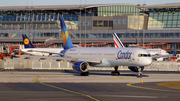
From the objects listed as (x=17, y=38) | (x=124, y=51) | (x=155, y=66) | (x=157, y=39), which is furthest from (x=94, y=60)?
(x=17, y=38)

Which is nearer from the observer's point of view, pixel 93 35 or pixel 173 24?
pixel 93 35

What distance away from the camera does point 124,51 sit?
41594mm

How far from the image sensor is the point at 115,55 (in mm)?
42094

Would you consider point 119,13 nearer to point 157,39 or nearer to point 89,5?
point 89,5

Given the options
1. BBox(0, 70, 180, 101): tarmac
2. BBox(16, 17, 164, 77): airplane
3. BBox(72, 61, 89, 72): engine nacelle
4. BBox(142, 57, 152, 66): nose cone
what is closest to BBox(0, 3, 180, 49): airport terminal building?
BBox(16, 17, 164, 77): airplane

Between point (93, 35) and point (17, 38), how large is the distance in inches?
1326

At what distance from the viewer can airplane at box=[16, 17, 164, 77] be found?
3947cm

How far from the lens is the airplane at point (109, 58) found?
39.5m

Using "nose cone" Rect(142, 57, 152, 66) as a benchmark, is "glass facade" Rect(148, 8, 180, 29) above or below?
above

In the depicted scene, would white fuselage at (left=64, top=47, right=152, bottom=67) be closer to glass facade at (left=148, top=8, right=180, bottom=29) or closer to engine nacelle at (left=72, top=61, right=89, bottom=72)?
→ engine nacelle at (left=72, top=61, right=89, bottom=72)

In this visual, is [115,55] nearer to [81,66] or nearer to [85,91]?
[81,66]

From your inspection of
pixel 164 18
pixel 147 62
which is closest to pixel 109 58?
pixel 147 62

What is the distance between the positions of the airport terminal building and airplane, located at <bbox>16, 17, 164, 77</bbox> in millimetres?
64252

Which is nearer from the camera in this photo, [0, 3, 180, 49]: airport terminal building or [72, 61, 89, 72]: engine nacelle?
[72, 61, 89, 72]: engine nacelle
